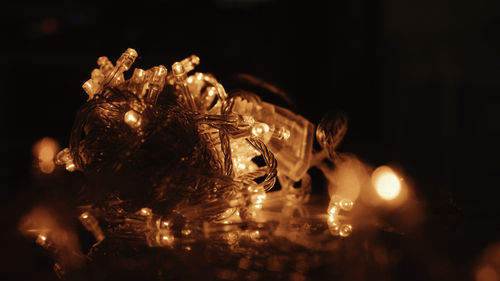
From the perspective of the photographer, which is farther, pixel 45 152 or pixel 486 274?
pixel 45 152

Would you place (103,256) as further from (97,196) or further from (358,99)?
(358,99)

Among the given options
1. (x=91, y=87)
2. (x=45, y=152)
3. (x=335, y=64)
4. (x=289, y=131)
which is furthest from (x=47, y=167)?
(x=335, y=64)

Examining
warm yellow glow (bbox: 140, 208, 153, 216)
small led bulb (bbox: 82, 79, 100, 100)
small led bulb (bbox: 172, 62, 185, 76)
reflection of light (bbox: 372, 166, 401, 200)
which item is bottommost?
warm yellow glow (bbox: 140, 208, 153, 216)

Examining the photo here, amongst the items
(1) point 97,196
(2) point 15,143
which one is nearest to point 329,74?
(2) point 15,143

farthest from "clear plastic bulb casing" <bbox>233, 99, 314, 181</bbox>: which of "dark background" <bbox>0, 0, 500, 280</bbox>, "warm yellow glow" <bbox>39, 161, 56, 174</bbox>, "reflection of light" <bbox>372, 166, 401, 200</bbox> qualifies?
"dark background" <bbox>0, 0, 500, 280</bbox>

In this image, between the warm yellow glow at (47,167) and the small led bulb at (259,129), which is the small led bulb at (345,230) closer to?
the small led bulb at (259,129)

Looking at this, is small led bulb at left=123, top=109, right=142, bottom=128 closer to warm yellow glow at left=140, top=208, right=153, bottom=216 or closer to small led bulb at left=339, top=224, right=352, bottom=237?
warm yellow glow at left=140, top=208, right=153, bottom=216

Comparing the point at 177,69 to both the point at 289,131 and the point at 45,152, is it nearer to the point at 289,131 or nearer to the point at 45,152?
the point at 289,131
